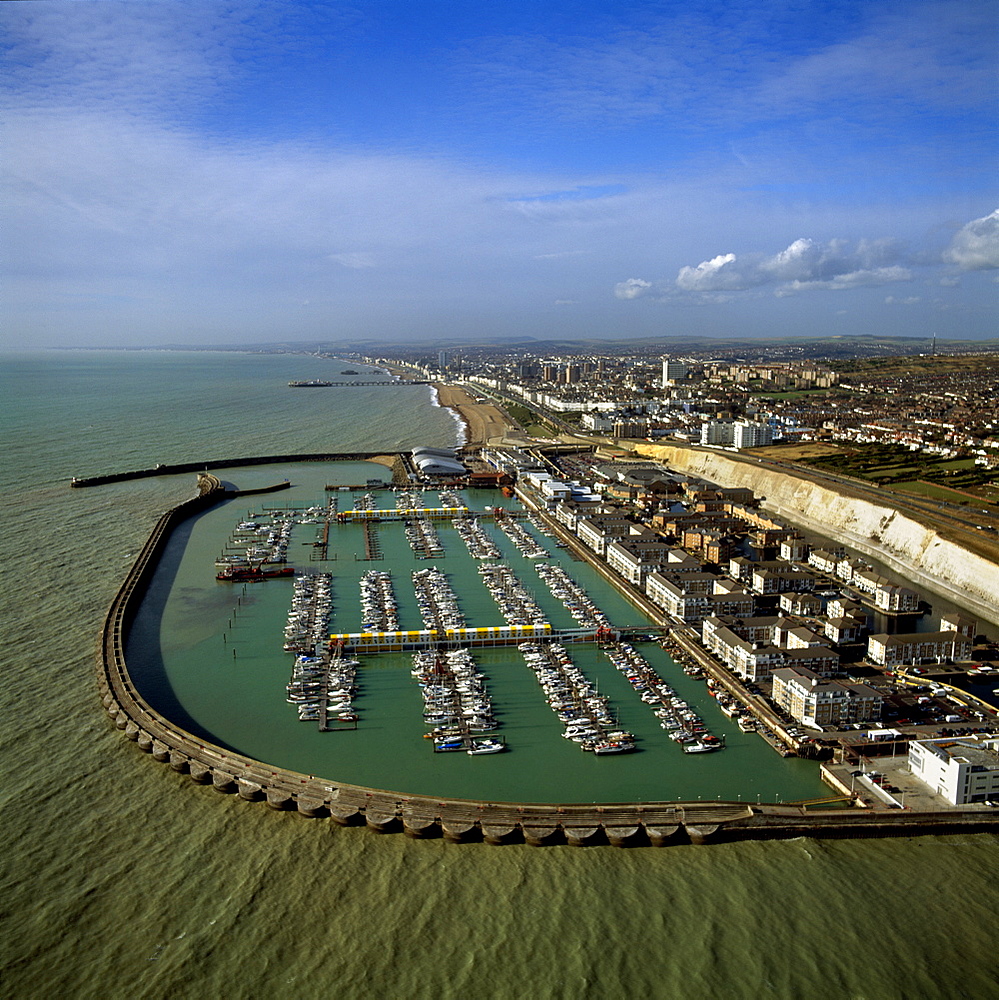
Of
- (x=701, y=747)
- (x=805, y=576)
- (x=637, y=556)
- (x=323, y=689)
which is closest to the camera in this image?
(x=701, y=747)

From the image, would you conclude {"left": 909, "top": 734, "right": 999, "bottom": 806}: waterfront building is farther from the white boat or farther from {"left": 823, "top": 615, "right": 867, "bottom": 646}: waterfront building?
{"left": 823, "top": 615, "right": 867, "bottom": 646}: waterfront building

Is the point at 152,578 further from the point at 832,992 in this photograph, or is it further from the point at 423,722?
the point at 832,992

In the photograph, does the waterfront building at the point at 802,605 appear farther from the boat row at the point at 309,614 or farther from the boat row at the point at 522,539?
the boat row at the point at 309,614

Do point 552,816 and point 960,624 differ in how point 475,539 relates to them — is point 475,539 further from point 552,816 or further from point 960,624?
point 552,816

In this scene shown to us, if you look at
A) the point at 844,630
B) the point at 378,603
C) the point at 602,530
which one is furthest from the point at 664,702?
the point at 602,530

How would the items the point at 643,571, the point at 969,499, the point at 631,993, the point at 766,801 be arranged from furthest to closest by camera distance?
the point at 969,499 < the point at 643,571 < the point at 766,801 < the point at 631,993

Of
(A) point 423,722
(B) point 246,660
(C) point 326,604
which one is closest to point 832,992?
(A) point 423,722
